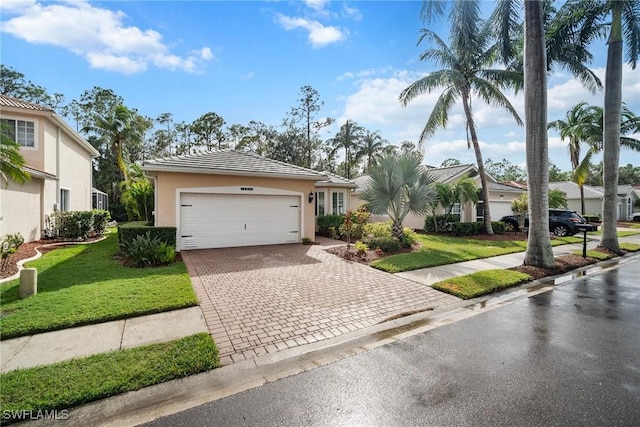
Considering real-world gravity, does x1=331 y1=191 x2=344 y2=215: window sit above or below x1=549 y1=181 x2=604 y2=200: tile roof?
below

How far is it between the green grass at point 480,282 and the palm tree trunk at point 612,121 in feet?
25.1

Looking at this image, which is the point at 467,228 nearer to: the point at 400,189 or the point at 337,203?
the point at 400,189

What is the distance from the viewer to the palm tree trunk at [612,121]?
34.9 feet

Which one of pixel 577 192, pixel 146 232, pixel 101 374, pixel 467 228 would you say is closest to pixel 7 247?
pixel 146 232

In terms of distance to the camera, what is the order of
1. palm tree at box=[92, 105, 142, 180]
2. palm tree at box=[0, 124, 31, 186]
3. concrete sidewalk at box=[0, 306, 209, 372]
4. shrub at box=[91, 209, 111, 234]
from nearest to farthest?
concrete sidewalk at box=[0, 306, 209, 372] < palm tree at box=[0, 124, 31, 186] < shrub at box=[91, 209, 111, 234] < palm tree at box=[92, 105, 142, 180]

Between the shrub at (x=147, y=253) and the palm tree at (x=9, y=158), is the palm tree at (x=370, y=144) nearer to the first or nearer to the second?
the shrub at (x=147, y=253)

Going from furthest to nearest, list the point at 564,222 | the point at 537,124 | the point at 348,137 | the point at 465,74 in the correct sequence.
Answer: the point at 348,137
the point at 564,222
the point at 465,74
the point at 537,124

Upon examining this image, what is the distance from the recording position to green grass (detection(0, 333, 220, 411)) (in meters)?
2.77

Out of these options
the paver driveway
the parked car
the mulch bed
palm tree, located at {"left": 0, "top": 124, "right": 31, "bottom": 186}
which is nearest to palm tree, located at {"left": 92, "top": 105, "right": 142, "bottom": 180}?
the mulch bed

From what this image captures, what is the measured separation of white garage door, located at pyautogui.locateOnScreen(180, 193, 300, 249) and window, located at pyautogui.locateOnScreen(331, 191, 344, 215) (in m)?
6.53

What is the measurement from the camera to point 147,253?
27.2 ft

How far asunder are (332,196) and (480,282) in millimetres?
12793

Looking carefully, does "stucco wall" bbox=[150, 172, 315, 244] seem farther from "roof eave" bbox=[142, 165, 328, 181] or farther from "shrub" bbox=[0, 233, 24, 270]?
"shrub" bbox=[0, 233, 24, 270]

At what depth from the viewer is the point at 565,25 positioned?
11523mm
